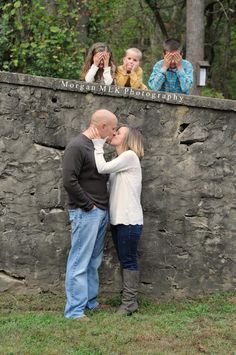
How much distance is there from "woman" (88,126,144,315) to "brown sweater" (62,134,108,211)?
0.07 metres

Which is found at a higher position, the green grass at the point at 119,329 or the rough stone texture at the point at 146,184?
the rough stone texture at the point at 146,184

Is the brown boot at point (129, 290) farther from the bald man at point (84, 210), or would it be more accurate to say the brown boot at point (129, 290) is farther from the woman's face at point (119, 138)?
the woman's face at point (119, 138)

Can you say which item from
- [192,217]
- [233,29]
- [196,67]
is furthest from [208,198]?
[233,29]

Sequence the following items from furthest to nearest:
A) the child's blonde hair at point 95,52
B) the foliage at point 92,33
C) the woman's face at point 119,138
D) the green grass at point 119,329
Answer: the foliage at point 92,33, the child's blonde hair at point 95,52, the woman's face at point 119,138, the green grass at point 119,329

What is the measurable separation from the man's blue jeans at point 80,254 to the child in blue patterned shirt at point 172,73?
1544 mm

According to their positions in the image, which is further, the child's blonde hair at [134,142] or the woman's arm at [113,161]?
the child's blonde hair at [134,142]

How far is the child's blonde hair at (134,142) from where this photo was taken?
5.75 meters

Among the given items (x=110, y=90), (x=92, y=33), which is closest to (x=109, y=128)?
(x=110, y=90)

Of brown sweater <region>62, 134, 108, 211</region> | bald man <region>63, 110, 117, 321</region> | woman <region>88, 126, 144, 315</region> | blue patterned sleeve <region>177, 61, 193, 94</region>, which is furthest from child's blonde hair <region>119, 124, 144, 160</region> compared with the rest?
blue patterned sleeve <region>177, 61, 193, 94</region>

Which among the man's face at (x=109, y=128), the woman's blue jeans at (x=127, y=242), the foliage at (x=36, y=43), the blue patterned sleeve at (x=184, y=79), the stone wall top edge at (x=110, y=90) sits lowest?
the woman's blue jeans at (x=127, y=242)

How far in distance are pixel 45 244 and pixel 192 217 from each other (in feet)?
4.52

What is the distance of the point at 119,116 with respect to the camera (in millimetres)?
6176

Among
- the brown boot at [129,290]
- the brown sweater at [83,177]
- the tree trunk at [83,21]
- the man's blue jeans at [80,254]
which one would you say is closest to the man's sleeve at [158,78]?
the brown sweater at [83,177]

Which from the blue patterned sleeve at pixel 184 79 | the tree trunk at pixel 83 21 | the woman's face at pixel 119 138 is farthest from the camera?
the tree trunk at pixel 83 21
